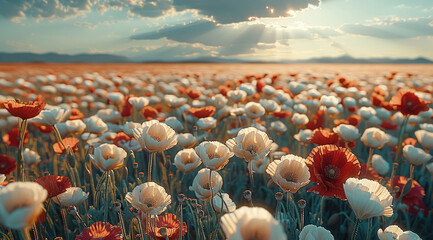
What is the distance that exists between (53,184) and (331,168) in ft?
4.11

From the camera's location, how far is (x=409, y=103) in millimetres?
2469

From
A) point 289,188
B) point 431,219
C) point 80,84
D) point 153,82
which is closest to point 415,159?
point 431,219

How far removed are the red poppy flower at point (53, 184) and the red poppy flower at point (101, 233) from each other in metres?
0.25

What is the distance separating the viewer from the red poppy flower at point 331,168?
1357 millimetres

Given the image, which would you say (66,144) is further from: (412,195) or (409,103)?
(409,103)

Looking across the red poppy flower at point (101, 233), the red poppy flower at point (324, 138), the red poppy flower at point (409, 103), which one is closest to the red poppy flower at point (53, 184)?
the red poppy flower at point (101, 233)

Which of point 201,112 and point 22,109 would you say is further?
point 201,112

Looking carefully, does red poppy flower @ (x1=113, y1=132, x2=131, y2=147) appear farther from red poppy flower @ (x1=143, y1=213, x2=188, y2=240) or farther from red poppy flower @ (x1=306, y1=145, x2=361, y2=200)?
red poppy flower @ (x1=306, y1=145, x2=361, y2=200)

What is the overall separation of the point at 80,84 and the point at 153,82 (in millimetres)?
2322

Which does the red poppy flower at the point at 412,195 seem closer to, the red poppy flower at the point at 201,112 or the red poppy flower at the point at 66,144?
the red poppy flower at the point at 201,112

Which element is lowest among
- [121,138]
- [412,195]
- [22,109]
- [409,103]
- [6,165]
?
[412,195]

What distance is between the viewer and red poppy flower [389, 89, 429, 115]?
7.92 ft

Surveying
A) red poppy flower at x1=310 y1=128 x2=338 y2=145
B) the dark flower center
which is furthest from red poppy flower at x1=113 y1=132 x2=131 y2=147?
the dark flower center

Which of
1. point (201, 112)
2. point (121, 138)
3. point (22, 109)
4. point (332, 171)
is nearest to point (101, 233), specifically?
point (22, 109)
